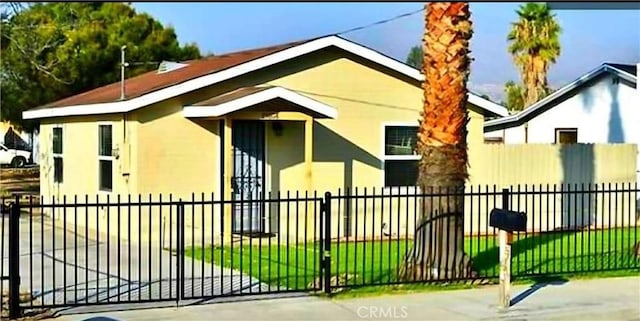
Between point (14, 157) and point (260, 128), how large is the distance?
98.2ft

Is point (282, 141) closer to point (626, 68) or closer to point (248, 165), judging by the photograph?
point (248, 165)

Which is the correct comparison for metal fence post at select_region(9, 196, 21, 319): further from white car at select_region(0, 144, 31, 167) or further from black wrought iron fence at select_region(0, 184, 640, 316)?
white car at select_region(0, 144, 31, 167)

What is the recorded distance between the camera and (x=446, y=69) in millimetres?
11156

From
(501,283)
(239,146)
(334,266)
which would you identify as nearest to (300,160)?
(239,146)

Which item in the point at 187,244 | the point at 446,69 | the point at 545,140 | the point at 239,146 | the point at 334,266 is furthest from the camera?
the point at 545,140

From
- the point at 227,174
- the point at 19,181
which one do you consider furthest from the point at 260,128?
the point at 19,181

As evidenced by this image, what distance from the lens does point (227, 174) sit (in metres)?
15.8

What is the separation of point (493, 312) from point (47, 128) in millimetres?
13462

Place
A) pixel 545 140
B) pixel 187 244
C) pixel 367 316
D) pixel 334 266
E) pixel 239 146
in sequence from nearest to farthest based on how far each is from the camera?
pixel 367 316 → pixel 334 266 → pixel 187 244 → pixel 239 146 → pixel 545 140

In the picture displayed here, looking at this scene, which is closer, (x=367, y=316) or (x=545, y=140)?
(x=367, y=316)

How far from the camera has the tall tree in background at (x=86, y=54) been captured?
28.1m

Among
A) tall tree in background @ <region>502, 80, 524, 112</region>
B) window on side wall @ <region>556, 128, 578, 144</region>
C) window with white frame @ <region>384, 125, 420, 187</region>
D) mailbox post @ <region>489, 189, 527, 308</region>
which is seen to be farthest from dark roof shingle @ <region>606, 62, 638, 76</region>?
tall tree in background @ <region>502, 80, 524, 112</region>

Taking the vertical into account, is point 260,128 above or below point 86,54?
below

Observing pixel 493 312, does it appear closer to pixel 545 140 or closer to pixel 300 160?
pixel 300 160
